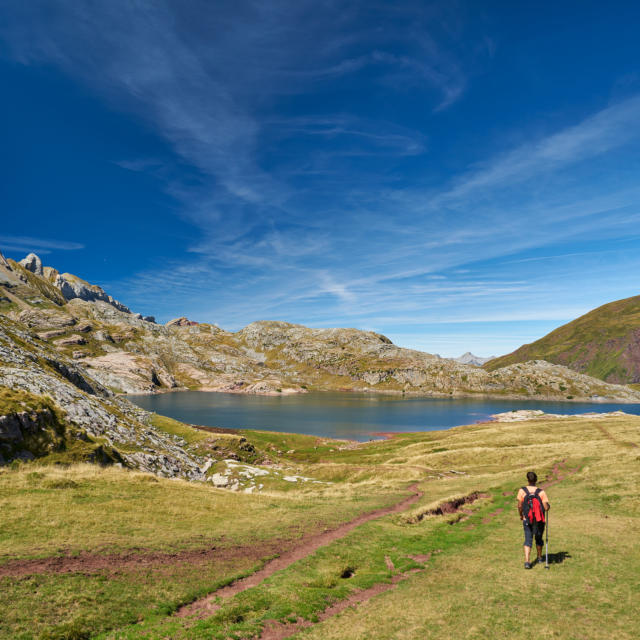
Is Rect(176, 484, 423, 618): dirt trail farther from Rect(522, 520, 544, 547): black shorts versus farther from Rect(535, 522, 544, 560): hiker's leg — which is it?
Rect(535, 522, 544, 560): hiker's leg

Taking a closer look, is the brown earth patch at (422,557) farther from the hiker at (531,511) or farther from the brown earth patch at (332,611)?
the hiker at (531,511)

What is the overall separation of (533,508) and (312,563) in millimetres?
12751

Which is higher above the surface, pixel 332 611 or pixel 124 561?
pixel 124 561


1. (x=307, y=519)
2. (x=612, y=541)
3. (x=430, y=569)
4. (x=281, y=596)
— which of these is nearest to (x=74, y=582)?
(x=281, y=596)

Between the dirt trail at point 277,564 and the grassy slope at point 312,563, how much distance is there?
636 millimetres

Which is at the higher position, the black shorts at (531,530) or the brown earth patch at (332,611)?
the black shorts at (531,530)

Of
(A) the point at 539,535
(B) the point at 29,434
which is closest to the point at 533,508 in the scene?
(A) the point at 539,535

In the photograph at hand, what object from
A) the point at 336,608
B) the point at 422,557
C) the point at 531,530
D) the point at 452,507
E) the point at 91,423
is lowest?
the point at 452,507

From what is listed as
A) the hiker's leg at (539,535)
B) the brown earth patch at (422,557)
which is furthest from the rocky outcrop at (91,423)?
the hiker's leg at (539,535)

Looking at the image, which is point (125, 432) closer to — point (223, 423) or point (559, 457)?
point (559, 457)

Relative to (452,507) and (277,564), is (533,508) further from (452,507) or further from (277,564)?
(452,507)

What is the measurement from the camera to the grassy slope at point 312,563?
43.3 ft

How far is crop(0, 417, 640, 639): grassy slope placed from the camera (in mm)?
13195

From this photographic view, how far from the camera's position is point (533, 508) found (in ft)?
57.8
